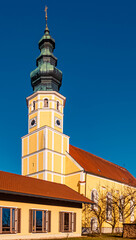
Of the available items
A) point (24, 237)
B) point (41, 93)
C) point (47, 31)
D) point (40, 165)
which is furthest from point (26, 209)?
point (47, 31)

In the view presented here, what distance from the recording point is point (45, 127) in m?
33.0

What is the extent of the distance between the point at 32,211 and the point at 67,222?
549 cm

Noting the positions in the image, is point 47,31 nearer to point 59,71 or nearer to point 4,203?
point 59,71

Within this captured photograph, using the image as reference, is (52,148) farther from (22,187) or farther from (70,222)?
(22,187)

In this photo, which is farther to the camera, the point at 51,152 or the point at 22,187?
the point at 51,152

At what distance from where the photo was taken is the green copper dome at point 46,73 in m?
36.2

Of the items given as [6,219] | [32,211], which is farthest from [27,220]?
[6,219]

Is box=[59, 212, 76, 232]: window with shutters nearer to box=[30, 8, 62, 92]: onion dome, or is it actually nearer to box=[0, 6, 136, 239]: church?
box=[0, 6, 136, 239]: church

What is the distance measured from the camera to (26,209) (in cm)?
1836

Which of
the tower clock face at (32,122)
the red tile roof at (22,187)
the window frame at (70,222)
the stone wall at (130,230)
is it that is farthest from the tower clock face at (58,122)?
the stone wall at (130,230)

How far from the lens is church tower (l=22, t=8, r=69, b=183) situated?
1276 inches

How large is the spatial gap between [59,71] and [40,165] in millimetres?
13750

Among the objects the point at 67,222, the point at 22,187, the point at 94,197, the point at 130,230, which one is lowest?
the point at 130,230

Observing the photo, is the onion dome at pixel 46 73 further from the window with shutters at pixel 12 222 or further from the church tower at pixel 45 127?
the window with shutters at pixel 12 222
